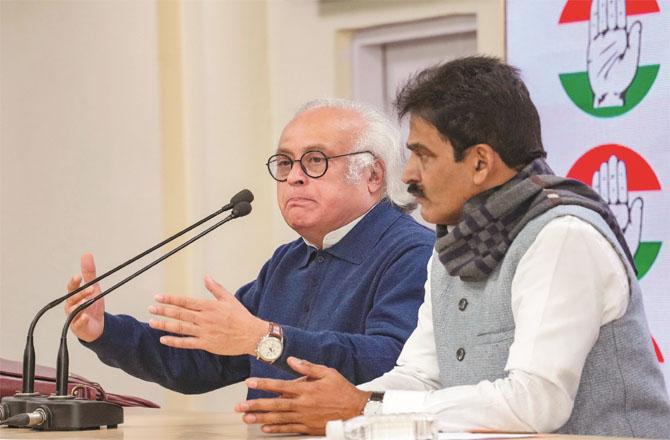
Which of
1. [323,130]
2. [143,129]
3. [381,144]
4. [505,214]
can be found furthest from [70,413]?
[143,129]

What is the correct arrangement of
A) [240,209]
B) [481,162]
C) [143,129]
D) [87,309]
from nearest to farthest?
[481,162]
[240,209]
[87,309]
[143,129]

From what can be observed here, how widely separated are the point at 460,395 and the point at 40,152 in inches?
161

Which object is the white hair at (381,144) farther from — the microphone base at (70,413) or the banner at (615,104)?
the microphone base at (70,413)

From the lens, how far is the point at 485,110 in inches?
102

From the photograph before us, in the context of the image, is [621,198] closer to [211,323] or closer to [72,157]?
[211,323]

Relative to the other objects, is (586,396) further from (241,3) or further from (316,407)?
(241,3)

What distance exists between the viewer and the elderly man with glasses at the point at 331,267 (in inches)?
134

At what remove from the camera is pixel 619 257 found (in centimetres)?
243

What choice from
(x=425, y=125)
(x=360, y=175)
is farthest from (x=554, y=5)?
(x=425, y=125)

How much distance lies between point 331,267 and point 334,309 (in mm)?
171

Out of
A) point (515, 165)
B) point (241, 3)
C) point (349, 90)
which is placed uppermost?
point (241, 3)

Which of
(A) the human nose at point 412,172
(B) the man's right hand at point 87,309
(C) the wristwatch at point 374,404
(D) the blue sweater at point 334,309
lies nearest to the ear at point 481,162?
(A) the human nose at point 412,172

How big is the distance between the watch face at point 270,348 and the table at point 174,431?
16 cm

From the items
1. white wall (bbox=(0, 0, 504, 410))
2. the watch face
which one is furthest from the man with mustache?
white wall (bbox=(0, 0, 504, 410))
